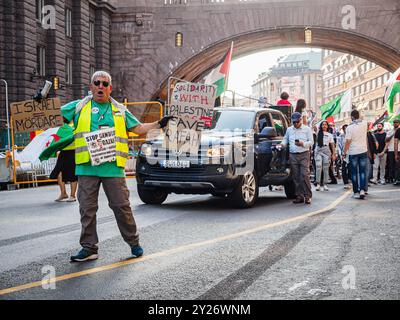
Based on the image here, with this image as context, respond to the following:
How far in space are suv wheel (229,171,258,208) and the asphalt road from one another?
27 centimetres

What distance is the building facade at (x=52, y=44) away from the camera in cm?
2762

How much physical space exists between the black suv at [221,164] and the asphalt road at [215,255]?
415 mm

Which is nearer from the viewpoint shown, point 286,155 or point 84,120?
point 84,120

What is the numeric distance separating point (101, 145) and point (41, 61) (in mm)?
26346

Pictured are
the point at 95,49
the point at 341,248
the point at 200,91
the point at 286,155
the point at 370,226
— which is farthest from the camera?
the point at 95,49

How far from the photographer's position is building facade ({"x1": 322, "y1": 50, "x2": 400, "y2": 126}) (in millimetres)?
79562

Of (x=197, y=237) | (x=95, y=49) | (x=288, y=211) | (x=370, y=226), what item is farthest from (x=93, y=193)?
(x=95, y=49)

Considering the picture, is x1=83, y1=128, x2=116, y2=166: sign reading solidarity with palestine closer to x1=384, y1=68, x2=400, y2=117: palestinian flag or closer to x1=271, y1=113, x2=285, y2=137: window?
x1=271, y1=113, x2=285, y2=137: window

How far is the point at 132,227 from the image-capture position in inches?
233

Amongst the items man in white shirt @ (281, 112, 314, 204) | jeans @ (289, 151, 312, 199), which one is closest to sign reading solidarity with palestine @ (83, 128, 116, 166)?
man in white shirt @ (281, 112, 314, 204)

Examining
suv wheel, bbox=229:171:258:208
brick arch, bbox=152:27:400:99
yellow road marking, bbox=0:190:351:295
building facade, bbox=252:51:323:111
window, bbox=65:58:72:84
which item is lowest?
yellow road marking, bbox=0:190:351:295

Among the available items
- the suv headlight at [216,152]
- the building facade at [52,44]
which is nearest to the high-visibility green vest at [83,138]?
the suv headlight at [216,152]
